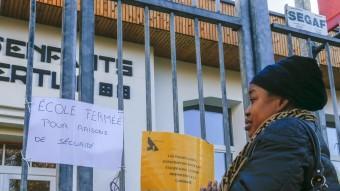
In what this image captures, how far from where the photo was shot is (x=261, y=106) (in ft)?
5.70

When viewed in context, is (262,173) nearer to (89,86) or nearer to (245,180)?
(245,180)

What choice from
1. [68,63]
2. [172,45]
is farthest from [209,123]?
[68,63]

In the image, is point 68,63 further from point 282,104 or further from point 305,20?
point 305,20

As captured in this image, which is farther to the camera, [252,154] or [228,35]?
[228,35]

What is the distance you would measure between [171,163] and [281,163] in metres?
0.85

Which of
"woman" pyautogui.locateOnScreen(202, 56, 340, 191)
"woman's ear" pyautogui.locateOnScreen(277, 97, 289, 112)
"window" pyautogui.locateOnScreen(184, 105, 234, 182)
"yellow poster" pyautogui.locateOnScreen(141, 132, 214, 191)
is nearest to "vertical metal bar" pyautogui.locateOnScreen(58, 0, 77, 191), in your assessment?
"yellow poster" pyautogui.locateOnScreen(141, 132, 214, 191)

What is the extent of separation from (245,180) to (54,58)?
5.10 meters

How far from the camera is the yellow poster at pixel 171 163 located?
2.14m

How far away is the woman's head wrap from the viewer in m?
1.66

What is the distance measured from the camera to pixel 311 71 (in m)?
1.67

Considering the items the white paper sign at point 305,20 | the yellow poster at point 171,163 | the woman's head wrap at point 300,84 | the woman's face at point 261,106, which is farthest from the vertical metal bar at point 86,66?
the white paper sign at point 305,20

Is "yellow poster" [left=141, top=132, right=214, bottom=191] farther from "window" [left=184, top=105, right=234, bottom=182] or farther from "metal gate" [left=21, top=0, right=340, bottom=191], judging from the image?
"window" [left=184, top=105, right=234, bottom=182]

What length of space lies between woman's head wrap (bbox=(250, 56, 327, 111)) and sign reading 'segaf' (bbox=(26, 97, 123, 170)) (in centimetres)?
73

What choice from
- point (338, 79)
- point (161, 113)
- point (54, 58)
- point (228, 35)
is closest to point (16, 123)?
point (54, 58)
